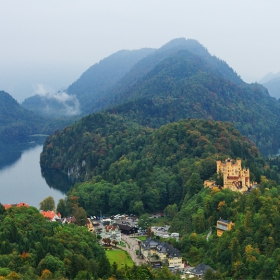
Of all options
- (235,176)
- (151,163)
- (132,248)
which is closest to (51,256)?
(132,248)

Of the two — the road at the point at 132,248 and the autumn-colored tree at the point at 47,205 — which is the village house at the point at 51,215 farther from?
the road at the point at 132,248

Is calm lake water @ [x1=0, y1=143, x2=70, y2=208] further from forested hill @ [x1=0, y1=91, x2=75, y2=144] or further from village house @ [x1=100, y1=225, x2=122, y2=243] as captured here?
forested hill @ [x1=0, y1=91, x2=75, y2=144]

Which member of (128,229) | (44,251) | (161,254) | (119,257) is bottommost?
(119,257)

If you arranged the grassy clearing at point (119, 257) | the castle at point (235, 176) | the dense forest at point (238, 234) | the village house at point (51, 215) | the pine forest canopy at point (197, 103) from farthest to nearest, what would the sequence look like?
the pine forest canopy at point (197, 103) → the village house at point (51, 215) → the castle at point (235, 176) → the grassy clearing at point (119, 257) → the dense forest at point (238, 234)

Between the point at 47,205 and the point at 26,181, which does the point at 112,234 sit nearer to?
the point at 47,205

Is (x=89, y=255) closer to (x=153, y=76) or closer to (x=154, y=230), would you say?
(x=154, y=230)

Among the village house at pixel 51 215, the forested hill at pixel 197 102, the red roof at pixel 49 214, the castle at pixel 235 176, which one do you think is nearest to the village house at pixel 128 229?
the village house at pixel 51 215
